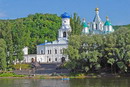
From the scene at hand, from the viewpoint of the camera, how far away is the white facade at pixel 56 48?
7594 centimetres

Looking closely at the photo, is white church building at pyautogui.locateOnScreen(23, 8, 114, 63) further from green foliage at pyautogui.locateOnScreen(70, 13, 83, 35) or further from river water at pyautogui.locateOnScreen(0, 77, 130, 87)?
river water at pyautogui.locateOnScreen(0, 77, 130, 87)

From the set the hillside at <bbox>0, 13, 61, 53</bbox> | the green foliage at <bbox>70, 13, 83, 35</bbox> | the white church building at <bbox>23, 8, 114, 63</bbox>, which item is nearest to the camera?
the green foliage at <bbox>70, 13, 83, 35</bbox>

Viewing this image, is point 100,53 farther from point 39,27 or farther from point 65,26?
point 39,27

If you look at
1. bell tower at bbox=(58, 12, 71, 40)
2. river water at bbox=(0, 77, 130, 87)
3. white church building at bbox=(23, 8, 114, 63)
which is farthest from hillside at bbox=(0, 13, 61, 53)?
river water at bbox=(0, 77, 130, 87)

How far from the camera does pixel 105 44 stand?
168 ft

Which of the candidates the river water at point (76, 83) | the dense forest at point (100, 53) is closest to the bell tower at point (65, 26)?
the dense forest at point (100, 53)

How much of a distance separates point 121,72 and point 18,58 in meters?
22.9

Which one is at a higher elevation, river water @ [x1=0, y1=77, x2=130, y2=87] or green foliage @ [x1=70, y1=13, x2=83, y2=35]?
green foliage @ [x1=70, y1=13, x2=83, y2=35]

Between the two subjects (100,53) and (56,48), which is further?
(56,48)

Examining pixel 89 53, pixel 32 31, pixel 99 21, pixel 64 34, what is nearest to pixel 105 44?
pixel 89 53

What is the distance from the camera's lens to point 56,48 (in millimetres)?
76625

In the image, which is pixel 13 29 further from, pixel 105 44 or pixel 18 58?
pixel 105 44

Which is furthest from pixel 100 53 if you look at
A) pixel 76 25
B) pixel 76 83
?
pixel 76 25

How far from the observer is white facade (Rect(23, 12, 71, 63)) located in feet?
249
